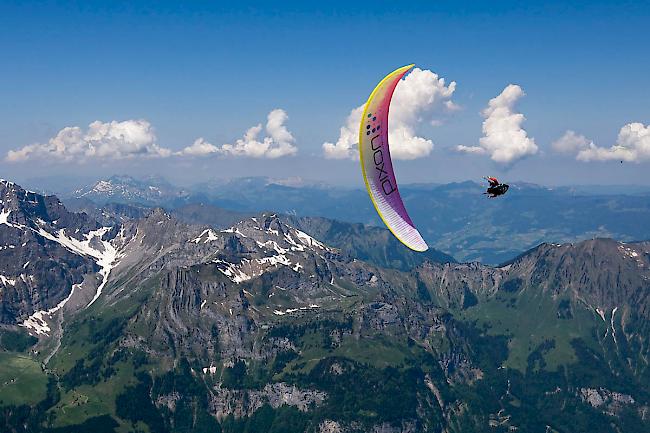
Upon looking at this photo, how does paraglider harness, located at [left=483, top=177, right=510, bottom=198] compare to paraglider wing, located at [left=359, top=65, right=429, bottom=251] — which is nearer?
paraglider harness, located at [left=483, top=177, right=510, bottom=198]

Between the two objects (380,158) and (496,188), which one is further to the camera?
(380,158)

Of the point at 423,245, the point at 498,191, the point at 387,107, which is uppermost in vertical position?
the point at 387,107

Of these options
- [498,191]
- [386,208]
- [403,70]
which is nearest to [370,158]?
[386,208]

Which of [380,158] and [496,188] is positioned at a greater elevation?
[380,158]

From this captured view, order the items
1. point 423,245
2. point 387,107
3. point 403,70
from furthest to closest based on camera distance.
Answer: point 387,107, point 403,70, point 423,245

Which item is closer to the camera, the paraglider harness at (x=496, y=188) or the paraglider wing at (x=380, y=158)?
the paraglider harness at (x=496, y=188)

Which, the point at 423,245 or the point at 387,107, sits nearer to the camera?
the point at 423,245

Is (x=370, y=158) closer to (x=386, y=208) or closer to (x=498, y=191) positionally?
(x=386, y=208)

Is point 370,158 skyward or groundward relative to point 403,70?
groundward
